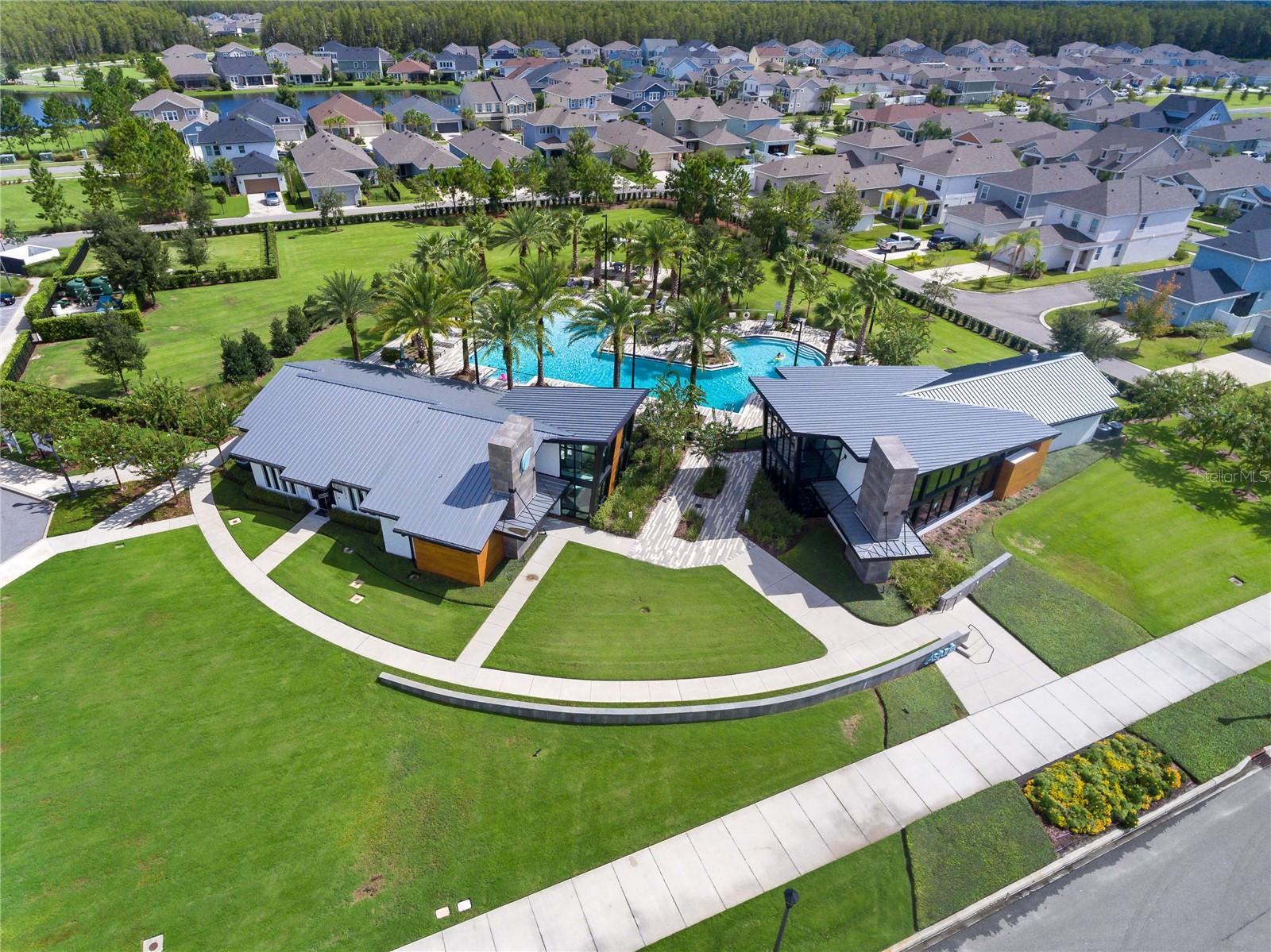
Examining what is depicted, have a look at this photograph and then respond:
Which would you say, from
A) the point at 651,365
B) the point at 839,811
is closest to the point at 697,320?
the point at 651,365

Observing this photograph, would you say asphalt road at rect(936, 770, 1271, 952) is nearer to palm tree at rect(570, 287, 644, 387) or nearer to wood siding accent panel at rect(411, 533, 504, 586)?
wood siding accent panel at rect(411, 533, 504, 586)

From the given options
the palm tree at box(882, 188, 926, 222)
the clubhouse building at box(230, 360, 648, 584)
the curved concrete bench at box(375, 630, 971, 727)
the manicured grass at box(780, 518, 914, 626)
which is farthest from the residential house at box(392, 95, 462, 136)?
the curved concrete bench at box(375, 630, 971, 727)

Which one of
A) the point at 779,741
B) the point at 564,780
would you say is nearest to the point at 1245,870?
the point at 779,741

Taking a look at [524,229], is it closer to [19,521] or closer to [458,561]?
[458,561]

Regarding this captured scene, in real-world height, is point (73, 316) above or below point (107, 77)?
below

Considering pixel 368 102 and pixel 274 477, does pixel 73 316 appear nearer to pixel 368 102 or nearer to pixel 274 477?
pixel 274 477

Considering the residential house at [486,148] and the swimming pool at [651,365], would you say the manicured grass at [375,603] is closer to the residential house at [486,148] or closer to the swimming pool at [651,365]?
the swimming pool at [651,365]

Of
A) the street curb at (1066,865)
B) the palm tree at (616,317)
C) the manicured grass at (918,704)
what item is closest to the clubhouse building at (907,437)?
the manicured grass at (918,704)
